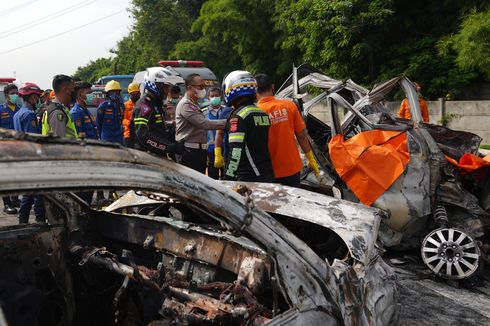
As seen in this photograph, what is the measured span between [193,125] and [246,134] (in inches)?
77.1

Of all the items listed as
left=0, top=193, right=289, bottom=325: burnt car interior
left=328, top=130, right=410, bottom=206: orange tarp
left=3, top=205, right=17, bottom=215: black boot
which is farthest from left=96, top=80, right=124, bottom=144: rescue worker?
left=0, top=193, right=289, bottom=325: burnt car interior

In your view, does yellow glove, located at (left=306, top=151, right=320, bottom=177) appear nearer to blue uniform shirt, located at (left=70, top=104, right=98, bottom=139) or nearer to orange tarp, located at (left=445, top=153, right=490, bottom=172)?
orange tarp, located at (left=445, top=153, right=490, bottom=172)

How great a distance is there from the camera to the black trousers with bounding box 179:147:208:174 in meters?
5.95

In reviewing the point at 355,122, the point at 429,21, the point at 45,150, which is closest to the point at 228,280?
the point at 45,150

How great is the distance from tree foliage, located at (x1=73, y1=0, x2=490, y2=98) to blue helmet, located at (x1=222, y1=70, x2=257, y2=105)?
944cm

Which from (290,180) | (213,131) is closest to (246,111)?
(290,180)

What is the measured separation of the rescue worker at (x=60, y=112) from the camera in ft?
17.6

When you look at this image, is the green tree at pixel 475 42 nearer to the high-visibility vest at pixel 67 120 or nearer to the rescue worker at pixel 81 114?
the rescue worker at pixel 81 114

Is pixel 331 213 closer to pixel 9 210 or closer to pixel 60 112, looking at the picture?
pixel 60 112

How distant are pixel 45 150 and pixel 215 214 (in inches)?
29.3

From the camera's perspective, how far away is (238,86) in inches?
160

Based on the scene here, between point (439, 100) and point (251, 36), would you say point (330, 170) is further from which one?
point (251, 36)

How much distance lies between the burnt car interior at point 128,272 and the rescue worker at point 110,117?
5172 mm

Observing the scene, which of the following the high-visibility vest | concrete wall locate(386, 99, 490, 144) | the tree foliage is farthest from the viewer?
the tree foliage
